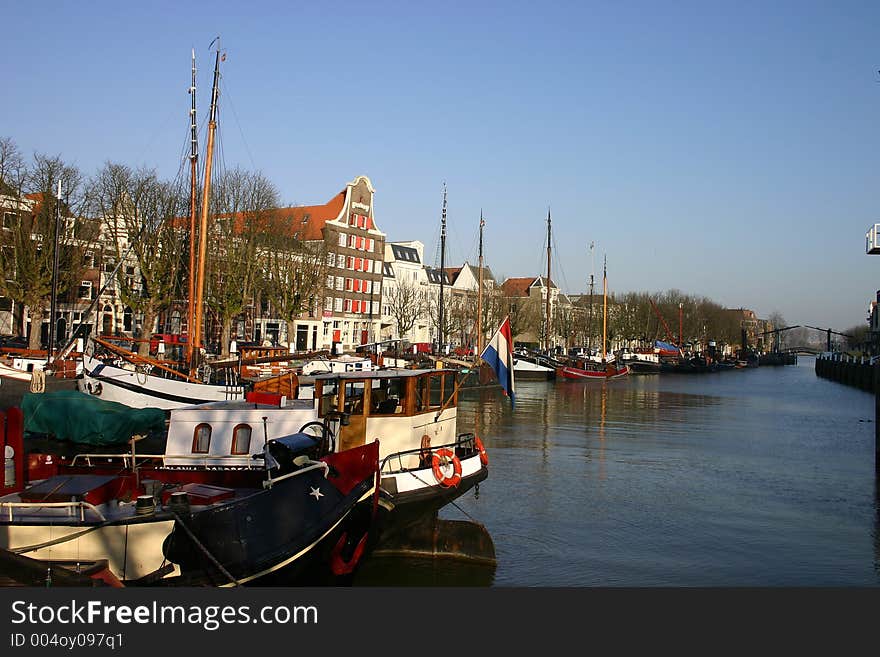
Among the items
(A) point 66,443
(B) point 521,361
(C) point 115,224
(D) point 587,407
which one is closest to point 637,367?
(B) point 521,361

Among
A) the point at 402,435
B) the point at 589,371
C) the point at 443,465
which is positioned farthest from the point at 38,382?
the point at 589,371

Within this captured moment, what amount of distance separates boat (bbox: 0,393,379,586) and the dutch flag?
807 cm

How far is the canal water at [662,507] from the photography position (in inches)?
698

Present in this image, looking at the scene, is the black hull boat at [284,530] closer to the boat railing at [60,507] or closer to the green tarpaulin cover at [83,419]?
the boat railing at [60,507]

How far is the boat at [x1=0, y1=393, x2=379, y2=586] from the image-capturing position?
12.9 metres

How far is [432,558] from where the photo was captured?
1841 centimetres

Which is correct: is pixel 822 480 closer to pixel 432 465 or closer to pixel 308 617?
pixel 432 465

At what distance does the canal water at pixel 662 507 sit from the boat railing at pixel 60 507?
539 cm

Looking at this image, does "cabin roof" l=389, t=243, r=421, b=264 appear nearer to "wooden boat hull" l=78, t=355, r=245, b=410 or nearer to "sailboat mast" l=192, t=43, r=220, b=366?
"sailboat mast" l=192, t=43, r=220, b=366

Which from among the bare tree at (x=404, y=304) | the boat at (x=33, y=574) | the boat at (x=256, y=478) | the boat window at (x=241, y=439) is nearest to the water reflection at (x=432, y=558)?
the boat at (x=256, y=478)

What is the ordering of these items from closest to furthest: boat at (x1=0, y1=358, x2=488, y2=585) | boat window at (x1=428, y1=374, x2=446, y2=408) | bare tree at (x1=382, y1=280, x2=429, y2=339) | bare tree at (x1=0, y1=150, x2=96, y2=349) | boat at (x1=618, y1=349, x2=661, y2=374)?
boat at (x1=0, y1=358, x2=488, y2=585) → boat window at (x1=428, y1=374, x2=446, y2=408) → bare tree at (x1=0, y1=150, x2=96, y2=349) → bare tree at (x1=382, y1=280, x2=429, y2=339) → boat at (x1=618, y1=349, x2=661, y2=374)

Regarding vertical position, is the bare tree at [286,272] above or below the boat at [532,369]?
above

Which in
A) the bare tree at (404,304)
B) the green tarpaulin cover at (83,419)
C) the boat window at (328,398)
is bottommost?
the green tarpaulin cover at (83,419)

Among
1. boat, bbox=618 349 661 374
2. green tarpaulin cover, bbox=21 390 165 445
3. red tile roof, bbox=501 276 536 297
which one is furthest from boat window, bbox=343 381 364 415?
red tile roof, bbox=501 276 536 297
